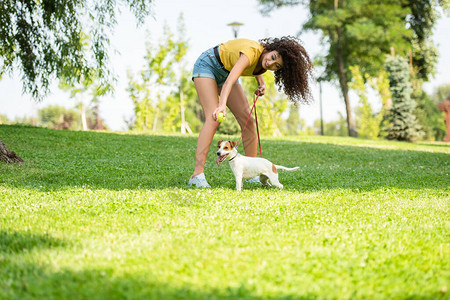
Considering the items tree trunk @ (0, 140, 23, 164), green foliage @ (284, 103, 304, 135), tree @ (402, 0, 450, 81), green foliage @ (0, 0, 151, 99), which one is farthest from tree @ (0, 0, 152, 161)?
green foliage @ (284, 103, 304, 135)

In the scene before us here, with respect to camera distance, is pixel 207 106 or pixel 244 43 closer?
pixel 244 43

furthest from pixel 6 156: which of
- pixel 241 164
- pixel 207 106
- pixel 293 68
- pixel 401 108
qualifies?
pixel 401 108

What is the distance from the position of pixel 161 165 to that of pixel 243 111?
9.58ft

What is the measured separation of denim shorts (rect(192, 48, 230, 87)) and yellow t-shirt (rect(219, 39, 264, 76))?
0.12 m

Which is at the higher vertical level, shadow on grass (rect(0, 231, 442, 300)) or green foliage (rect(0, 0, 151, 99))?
green foliage (rect(0, 0, 151, 99))

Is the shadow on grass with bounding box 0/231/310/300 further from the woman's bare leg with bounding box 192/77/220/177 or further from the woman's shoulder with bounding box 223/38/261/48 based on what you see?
the woman's shoulder with bounding box 223/38/261/48

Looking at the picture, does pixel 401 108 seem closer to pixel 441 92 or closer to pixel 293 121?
pixel 441 92

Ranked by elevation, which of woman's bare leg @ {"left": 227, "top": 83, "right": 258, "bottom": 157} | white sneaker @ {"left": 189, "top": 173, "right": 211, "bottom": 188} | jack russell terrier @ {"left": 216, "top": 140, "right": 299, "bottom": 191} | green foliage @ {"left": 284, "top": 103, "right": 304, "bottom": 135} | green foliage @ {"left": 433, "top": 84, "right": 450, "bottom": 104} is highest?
green foliage @ {"left": 433, "top": 84, "right": 450, "bottom": 104}

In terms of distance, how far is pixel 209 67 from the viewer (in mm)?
5402

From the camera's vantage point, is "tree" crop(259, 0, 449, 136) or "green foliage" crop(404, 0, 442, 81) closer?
"tree" crop(259, 0, 449, 136)

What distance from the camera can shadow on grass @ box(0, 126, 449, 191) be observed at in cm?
605

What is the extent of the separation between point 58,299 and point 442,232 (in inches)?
121

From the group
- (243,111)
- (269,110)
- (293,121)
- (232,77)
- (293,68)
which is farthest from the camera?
(293,121)

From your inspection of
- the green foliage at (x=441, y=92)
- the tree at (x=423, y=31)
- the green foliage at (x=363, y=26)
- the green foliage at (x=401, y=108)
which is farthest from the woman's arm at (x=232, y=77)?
the green foliage at (x=441, y=92)
